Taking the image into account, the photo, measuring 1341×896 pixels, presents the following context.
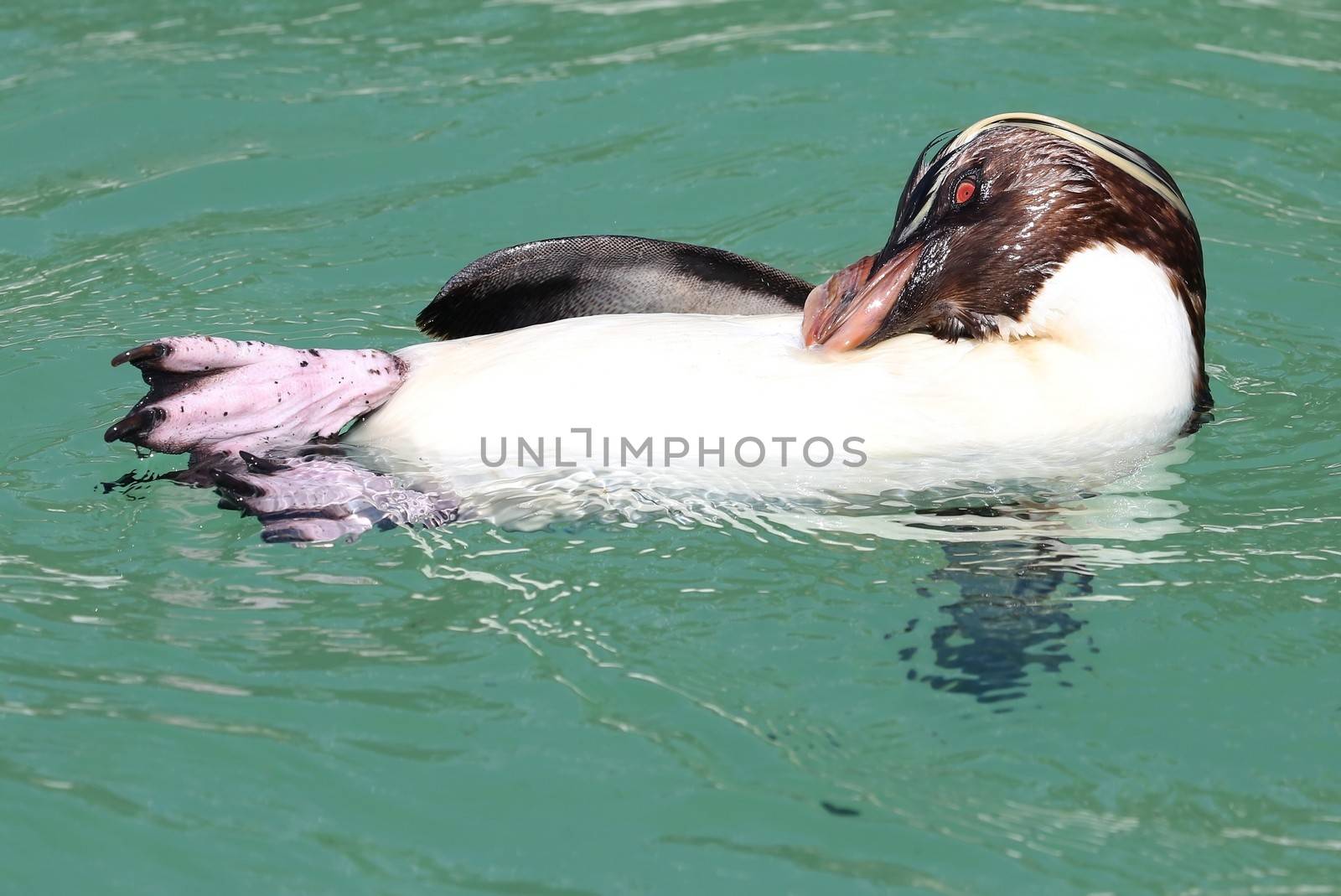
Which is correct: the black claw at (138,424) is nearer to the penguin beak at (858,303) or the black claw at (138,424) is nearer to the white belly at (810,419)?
the white belly at (810,419)

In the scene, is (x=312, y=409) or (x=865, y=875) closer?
(x=865, y=875)

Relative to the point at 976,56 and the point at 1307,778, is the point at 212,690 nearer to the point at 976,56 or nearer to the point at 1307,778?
the point at 1307,778

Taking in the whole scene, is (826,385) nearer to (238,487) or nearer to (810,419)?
(810,419)

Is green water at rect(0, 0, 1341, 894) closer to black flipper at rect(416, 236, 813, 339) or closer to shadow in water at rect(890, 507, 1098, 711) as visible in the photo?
shadow in water at rect(890, 507, 1098, 711)

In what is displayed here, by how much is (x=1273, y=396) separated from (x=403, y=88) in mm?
4005

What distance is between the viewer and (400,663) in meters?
3.37

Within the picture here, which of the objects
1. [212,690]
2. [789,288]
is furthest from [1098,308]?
[212,690]

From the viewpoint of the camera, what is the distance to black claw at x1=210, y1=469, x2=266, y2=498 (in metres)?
3.76

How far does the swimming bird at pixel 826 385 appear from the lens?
147 inches

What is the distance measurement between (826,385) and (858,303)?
1.00 feet

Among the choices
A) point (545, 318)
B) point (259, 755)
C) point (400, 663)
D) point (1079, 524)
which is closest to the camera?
point (259, 755)

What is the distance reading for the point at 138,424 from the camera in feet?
12.7

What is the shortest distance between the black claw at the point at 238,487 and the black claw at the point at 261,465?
66 mm

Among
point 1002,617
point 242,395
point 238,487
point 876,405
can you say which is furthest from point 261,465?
point 1002,617
